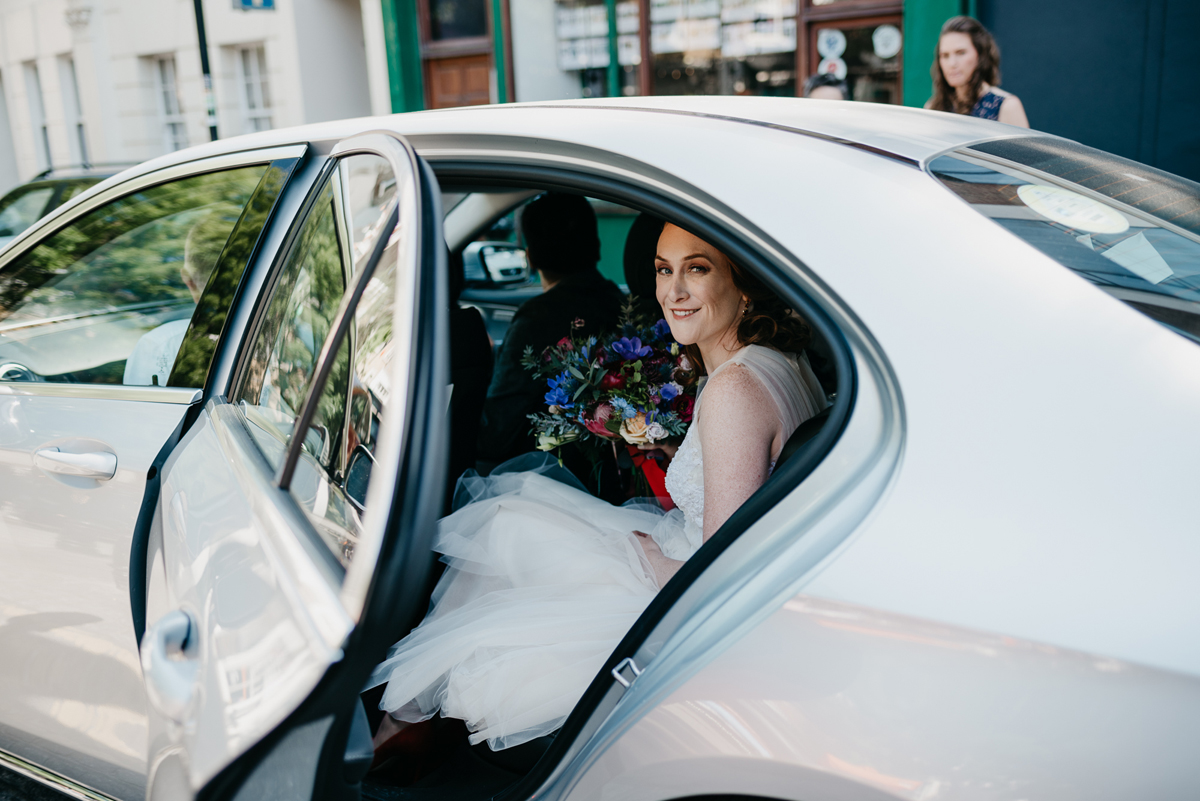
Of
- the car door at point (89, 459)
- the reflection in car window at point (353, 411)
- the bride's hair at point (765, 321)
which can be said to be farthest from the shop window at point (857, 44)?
the reflection in car window at point (353, 411)

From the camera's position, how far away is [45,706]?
182 cm

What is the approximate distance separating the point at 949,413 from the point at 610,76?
27.2 feet

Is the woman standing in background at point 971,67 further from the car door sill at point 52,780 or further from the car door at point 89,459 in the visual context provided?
the car door sill at point 52,780

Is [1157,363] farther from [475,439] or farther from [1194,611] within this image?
[475,439]

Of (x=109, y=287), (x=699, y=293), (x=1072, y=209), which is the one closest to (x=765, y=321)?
(x=699, y=293)

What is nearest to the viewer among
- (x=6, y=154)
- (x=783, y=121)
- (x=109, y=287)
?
(x=783, y=121)

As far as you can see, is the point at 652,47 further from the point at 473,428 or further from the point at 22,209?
the point at 473,428

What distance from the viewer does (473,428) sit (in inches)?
115

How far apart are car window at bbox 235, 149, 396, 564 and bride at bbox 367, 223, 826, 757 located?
1.88ft

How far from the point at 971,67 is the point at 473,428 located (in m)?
3.33

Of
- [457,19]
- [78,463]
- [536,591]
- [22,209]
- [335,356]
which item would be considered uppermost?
[457,19]

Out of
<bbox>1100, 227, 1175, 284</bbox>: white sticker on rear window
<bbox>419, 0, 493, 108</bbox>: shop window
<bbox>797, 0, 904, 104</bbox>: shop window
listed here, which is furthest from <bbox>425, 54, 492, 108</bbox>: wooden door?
<bbox>1100, 227, 1175, 284</bbox>: white sticker on rear window

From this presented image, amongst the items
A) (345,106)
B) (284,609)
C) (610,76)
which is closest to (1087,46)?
(610,76)

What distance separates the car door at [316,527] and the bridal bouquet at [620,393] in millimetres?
892
